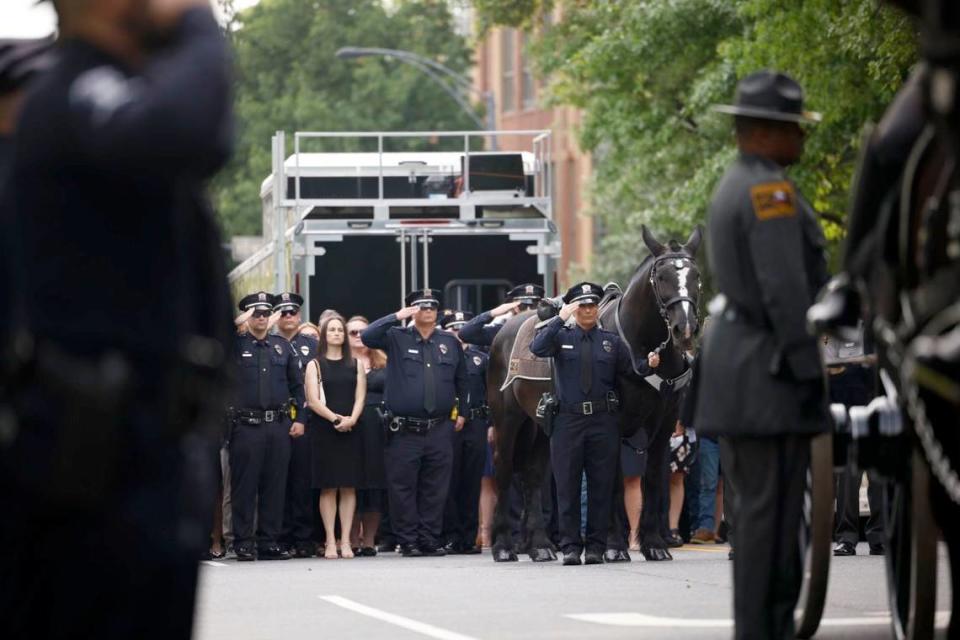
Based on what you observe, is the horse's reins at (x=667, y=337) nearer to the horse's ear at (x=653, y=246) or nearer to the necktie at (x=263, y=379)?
the horse's ear at (x=653, y=246)

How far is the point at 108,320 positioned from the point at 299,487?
17369mm

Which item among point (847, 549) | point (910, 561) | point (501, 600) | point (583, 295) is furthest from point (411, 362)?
point (910, 561)

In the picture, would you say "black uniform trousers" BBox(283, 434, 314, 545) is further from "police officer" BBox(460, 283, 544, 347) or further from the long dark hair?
"police officer" BBox(460, 283, 544, 347)

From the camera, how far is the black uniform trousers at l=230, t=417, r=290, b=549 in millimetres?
20547

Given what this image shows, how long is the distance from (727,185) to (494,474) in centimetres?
1329

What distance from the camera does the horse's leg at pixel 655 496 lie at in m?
18.0

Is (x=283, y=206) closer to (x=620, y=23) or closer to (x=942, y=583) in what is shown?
(x=620, y=23)

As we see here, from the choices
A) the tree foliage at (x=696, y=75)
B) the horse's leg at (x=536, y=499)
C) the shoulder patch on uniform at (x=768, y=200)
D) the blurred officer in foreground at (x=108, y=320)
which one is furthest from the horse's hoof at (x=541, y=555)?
the blurred officer in foreground at (x=108, y=320)

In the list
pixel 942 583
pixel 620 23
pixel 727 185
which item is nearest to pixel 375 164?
pixel 620 23

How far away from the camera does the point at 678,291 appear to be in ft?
59.8

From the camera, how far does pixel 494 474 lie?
2148cm

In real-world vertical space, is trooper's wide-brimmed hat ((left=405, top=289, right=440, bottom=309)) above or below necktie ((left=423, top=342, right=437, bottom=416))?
above

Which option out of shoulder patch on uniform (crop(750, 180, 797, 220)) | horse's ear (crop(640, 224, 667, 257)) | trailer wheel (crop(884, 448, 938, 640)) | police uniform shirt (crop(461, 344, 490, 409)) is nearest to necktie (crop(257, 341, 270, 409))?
police uniform shirt (crop(461, 344, 490, 409))

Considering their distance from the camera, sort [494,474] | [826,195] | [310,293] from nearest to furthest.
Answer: [494,474] → [310,293] → [826,195]
